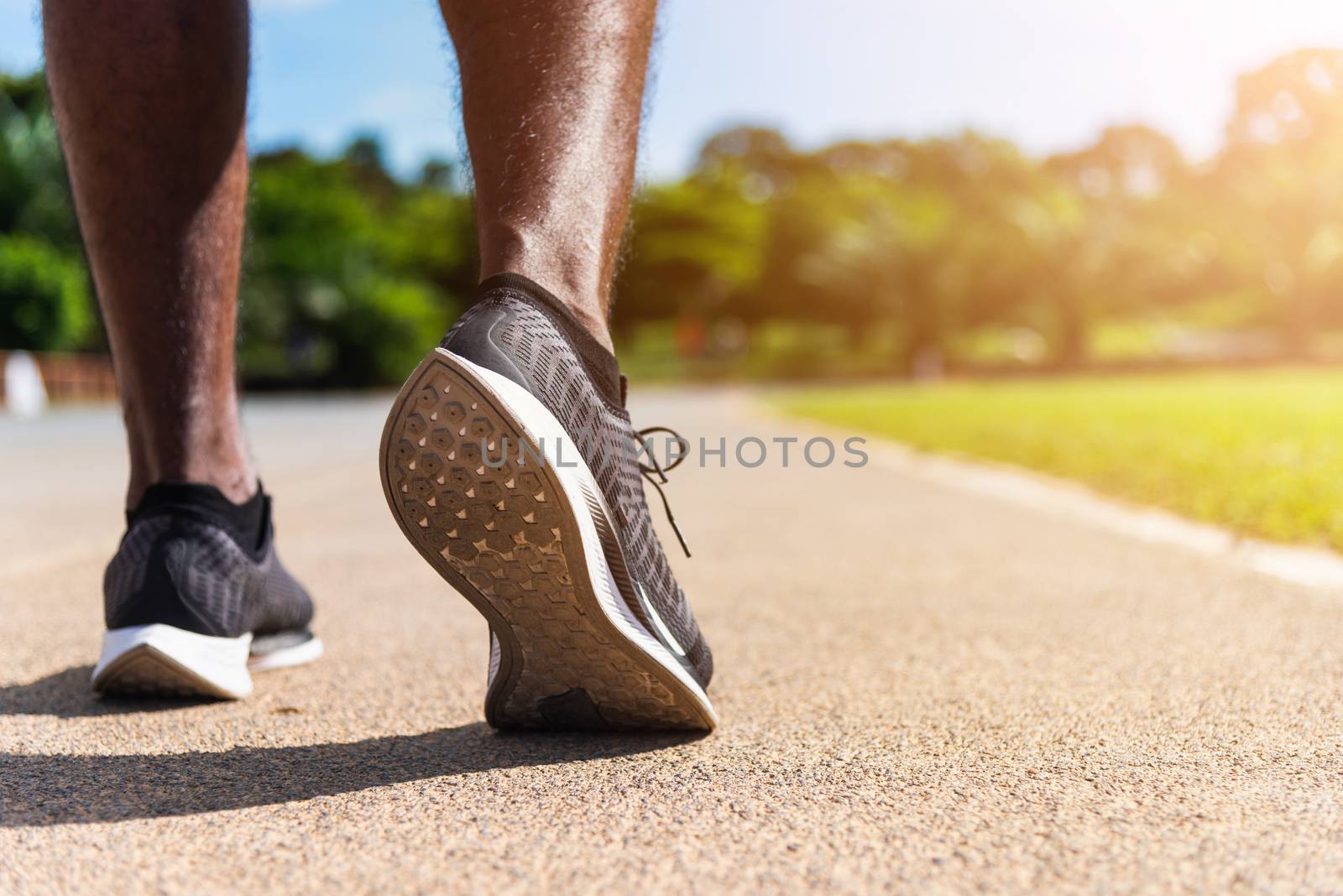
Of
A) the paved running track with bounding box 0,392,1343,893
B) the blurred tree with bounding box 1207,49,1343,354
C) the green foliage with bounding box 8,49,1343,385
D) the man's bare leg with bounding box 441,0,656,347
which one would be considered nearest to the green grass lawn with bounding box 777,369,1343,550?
the paved running track with bounding box 0,392,1343,893

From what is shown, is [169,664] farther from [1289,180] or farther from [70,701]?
[1289,180]

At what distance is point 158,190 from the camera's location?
56.2 inches

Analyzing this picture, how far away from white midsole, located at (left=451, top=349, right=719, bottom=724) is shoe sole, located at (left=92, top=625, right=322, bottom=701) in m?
0.54

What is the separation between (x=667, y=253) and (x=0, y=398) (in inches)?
1110

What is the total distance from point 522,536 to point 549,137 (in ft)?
1.31

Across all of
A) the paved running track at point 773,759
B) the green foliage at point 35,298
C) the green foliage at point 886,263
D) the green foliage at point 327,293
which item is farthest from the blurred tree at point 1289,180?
the paved running track at point 773,759

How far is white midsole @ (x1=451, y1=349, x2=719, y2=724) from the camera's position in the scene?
1.02m

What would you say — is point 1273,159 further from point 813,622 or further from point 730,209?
point 813,622

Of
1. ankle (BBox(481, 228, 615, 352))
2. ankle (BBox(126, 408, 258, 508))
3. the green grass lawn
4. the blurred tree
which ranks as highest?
the blurred tree

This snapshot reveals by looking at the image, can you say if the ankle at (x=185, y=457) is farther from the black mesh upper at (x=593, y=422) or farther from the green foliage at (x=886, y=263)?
the green foliage at (x=886, y=263)

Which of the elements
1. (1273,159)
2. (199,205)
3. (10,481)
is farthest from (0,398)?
(1273,159)

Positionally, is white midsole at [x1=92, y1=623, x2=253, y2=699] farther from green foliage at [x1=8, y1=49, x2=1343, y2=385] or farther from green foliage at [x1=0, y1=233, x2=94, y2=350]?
green foliage at [x1=8, y1=49, x2=1343, y2=385]

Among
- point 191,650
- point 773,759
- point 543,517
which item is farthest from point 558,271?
point 191,650

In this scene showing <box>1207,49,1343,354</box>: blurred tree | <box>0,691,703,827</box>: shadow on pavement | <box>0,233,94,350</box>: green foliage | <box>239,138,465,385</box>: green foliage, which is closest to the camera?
<box>0,691,703,827</box>: shadow on pavement
